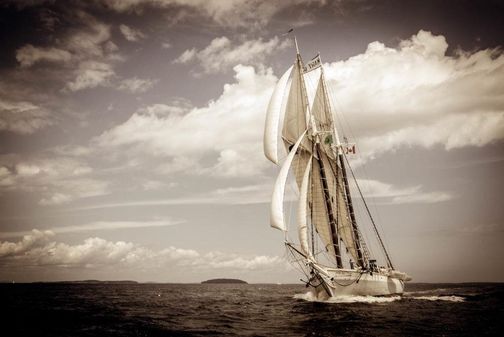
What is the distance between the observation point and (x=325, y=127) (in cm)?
4609

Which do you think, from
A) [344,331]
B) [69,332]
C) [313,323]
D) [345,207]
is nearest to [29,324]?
[69,332]

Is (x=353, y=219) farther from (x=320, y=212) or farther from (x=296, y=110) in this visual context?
(x=296, y=110)

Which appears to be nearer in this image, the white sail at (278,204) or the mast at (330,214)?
the white sail at (278,204)

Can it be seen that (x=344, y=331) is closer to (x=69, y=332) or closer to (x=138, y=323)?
(x=138, y=323)

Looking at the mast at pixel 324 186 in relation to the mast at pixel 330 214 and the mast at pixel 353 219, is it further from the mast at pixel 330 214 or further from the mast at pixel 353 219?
the mast at pixel 353 219

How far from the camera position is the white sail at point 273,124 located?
3900 centimetres

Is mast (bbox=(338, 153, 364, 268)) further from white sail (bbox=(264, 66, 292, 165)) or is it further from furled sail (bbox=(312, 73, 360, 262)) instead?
white sail (bbox=(264, 66, 292, 165))

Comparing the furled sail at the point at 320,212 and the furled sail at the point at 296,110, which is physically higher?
the furled sail at the point at 296,110

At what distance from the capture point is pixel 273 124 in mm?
39000

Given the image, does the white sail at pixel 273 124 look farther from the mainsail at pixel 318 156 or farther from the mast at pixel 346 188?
the mast at pixel 346 188

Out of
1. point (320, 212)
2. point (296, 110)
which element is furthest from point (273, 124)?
point (320, 212)

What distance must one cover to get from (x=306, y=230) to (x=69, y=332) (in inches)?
838

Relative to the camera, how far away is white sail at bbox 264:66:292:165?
3900 cm

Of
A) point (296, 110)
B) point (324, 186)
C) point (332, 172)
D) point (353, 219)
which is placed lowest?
point (353, 219)
